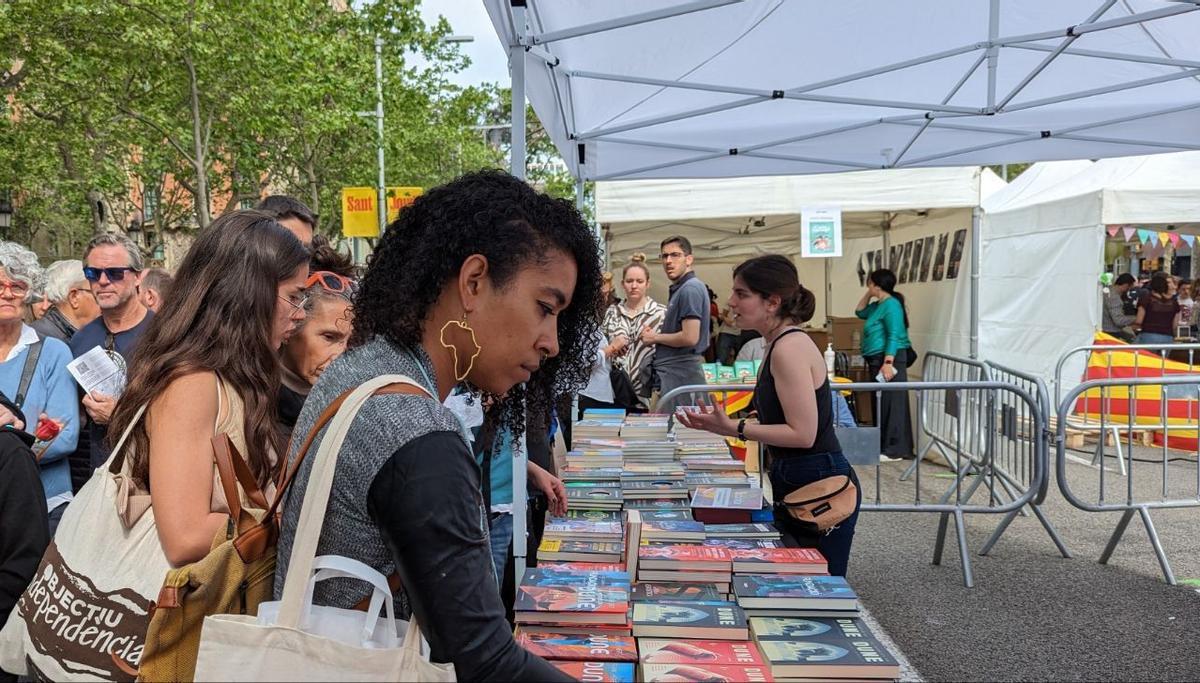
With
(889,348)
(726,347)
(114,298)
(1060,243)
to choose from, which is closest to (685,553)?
(114,298)

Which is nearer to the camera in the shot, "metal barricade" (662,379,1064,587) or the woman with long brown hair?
the woman with long brown hair

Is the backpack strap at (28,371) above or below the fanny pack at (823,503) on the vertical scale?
above

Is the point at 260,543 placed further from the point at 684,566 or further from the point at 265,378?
the point at 684,566

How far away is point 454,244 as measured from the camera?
4.49 ft

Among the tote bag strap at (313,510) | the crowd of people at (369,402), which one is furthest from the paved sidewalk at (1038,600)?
the tote bag strap at (313,510)

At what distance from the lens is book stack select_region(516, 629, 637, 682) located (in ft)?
6.07

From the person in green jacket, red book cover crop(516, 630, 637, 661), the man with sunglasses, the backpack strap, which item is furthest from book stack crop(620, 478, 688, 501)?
the person in green jacket

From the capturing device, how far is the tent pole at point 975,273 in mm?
8969

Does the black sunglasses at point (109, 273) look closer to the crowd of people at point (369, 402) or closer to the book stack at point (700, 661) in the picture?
the crowd of people at point (369, 402)

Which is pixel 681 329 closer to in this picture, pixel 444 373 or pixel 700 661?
pixel 700 661

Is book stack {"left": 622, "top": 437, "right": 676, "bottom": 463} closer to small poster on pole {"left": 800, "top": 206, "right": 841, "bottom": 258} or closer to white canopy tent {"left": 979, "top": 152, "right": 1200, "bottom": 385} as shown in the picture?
small poster on pole {"left": 800, "top": 206, "right": 841, "bottom": 258}

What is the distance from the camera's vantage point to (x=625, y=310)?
7.91 m

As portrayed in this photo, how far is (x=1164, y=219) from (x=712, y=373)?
4826mm

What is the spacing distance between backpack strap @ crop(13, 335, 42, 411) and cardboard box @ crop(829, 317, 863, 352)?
397 inches
